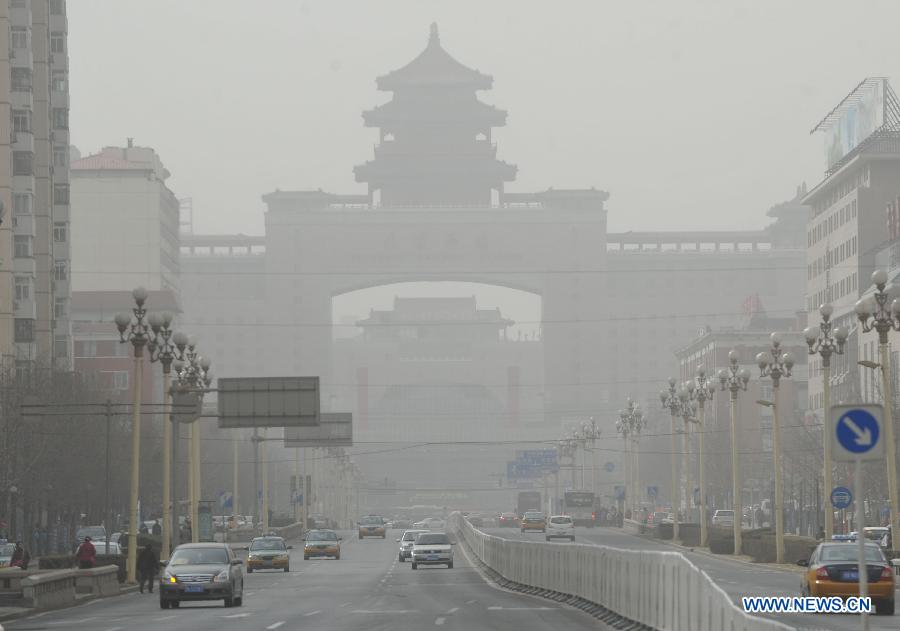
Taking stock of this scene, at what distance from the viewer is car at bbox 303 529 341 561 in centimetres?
8725

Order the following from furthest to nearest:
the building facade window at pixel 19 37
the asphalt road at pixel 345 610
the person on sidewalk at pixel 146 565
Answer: the building facade window at pixel 19 37 → the person on sidewalk at pixel 146 565 → the asphalt road at pixel 345 610

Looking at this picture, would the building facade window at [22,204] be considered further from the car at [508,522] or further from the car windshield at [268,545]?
the car at [508,522]

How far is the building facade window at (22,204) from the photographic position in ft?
355

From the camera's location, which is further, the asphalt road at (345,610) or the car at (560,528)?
the car at (560,528)

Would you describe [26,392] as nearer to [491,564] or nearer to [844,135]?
[491,564]

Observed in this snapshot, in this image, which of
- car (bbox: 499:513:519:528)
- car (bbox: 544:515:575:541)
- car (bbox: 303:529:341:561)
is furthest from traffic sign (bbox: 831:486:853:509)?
car (bbox: 499:513:519:528)

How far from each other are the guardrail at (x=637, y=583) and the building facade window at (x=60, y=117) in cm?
7291

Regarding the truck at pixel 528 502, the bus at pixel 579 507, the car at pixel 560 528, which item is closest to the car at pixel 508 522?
the bus at pixel 579 507

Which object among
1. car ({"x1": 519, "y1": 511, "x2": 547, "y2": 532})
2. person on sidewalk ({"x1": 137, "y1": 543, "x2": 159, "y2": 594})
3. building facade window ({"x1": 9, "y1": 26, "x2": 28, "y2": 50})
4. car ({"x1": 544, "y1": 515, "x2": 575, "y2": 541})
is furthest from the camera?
car ({"x1": 519, "y1": 511, "x2": 547, "y2": 532})

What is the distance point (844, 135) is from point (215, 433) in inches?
2202

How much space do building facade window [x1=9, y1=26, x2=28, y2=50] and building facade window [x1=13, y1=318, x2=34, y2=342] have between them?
1559 cm

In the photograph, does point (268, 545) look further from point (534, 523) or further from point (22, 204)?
point (534, 523)

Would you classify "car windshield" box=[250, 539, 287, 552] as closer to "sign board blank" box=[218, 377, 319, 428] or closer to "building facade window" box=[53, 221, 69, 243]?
"sign board blank" box=[218, 377, 319, 428]

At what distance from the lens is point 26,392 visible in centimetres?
8338
